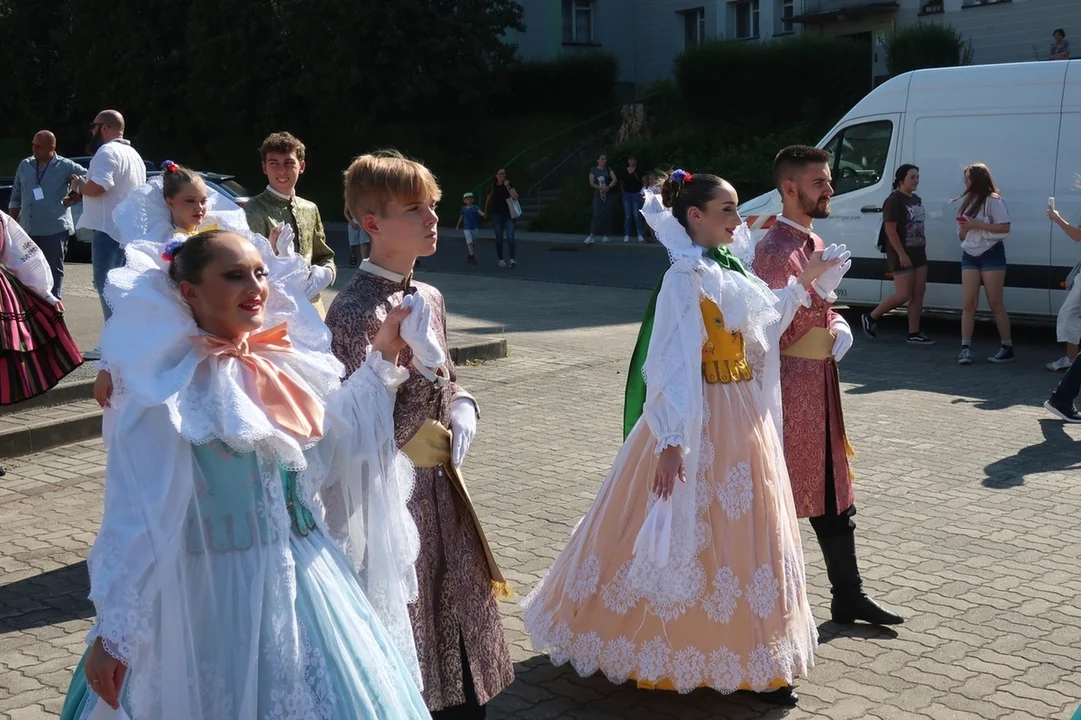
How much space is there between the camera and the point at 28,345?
7.66 meters

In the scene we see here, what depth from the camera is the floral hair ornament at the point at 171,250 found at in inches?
121

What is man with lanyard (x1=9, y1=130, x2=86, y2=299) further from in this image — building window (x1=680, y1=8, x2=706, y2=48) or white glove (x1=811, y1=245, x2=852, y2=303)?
building window (x1=680, y1=8, x2=706, y2=48)

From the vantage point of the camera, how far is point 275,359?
Result: 123 inches

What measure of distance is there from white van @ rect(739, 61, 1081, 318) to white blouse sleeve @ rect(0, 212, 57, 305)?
7.79 m

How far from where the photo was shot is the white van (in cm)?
1239

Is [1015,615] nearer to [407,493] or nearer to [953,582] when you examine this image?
[953,582]

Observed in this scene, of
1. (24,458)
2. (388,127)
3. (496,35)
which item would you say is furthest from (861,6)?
(24,458)

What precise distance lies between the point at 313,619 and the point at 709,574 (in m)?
1.74

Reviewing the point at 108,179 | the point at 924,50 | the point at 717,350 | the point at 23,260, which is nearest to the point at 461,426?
the point at 717,350

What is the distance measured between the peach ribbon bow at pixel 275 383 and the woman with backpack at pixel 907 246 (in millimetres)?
10376

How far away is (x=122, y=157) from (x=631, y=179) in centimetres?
1684

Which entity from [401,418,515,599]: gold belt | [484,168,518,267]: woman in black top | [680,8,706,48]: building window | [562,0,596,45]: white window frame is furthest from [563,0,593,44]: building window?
[401,418,515,599]: gold belt

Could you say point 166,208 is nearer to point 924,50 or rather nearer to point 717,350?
point 717,350

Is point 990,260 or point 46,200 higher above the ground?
point 46,200
